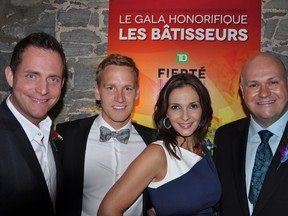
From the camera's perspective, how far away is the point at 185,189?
218 cm

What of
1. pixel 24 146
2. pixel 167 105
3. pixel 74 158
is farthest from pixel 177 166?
pixel 24 146

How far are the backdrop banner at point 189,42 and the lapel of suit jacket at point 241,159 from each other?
1.06 m

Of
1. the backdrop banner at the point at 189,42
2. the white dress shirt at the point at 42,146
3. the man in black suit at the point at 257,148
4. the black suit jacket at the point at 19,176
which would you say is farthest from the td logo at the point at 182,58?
the black suit jacket at the point at 19,176

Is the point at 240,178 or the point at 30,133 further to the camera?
the point at 240,178

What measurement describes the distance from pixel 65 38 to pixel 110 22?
1.99 ft

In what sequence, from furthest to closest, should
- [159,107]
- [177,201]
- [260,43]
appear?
[260,43]
[159,107]
[177,201]

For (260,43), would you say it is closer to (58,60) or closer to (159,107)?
(159,107)

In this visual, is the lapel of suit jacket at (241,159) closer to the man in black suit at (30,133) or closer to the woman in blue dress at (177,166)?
the woman in blue dress at (177,166)

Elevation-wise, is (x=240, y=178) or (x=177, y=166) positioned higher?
(x=177, y=166)

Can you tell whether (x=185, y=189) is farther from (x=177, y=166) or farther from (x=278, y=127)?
(x=278, y=127)

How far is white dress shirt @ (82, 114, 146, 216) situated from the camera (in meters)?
2.53

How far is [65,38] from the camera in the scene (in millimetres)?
4008

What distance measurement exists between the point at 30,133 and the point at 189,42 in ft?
7.83

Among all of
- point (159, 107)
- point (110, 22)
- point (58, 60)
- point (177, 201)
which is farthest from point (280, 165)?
point (110, 22)
